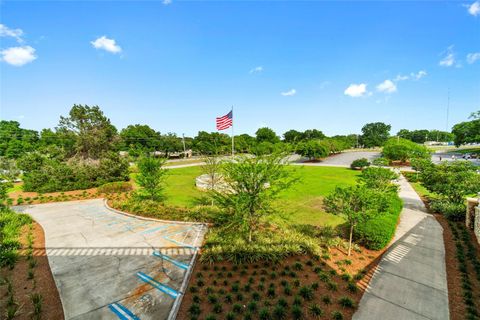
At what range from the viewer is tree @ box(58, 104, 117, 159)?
2575 centimetres

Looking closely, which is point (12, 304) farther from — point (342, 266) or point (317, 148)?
point (317, 148)

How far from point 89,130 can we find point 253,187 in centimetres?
2831

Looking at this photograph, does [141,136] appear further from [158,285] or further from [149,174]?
[158,285]

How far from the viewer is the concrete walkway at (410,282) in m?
5.42

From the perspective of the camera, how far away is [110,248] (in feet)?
29.6

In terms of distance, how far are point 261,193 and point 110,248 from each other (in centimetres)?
720

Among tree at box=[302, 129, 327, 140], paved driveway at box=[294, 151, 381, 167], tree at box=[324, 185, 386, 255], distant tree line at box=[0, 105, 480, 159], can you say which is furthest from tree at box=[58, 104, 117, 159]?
tree at box=[302, 129, 327, 140]

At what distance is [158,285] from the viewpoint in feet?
21.4

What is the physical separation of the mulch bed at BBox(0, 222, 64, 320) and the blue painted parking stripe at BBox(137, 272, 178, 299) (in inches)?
83.0

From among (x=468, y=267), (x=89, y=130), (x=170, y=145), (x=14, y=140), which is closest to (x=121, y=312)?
(x=468, y=267)

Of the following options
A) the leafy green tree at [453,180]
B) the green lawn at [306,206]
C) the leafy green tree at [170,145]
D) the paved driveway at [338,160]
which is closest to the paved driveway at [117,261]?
the green lawn at [306,206]

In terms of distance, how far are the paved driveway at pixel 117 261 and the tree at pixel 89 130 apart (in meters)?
15.0

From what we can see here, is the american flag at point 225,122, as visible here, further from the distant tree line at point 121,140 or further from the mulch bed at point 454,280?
the mulch bed at point 454,280

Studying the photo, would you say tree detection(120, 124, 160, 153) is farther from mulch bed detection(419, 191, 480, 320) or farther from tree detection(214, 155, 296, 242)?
mulch bed detection(419, 191, 480, 320)
